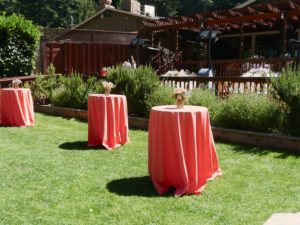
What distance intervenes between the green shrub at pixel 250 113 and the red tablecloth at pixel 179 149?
2.80m

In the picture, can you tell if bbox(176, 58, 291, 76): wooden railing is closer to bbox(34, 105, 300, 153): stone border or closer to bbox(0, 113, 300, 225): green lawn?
bbox(34, 105, 300, 153): stone border

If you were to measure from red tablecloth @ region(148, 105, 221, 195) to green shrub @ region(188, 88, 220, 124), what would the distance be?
11.6 feet

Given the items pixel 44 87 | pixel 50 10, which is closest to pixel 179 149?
pixel 44 87

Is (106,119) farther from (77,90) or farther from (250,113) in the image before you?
(77,90)

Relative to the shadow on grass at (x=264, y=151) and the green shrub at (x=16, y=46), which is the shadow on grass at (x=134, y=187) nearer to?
the shadow on grass at (x=264, y=151)

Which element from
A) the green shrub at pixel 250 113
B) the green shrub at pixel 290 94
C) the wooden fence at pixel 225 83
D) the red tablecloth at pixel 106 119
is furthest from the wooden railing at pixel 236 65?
the red tablecloth at pixel 106 119

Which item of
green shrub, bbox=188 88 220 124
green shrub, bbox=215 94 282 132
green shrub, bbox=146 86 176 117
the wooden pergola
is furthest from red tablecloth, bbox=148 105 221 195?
the wooden pergola

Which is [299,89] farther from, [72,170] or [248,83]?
[72,170]

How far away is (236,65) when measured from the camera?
17359 mm

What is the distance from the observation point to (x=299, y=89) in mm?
6625

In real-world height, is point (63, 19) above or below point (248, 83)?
→ above

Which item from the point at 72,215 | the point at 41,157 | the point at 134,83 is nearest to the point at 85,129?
the point at 134,83

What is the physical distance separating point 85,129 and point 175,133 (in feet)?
15.9

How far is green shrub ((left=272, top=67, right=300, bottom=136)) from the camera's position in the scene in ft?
21.9
